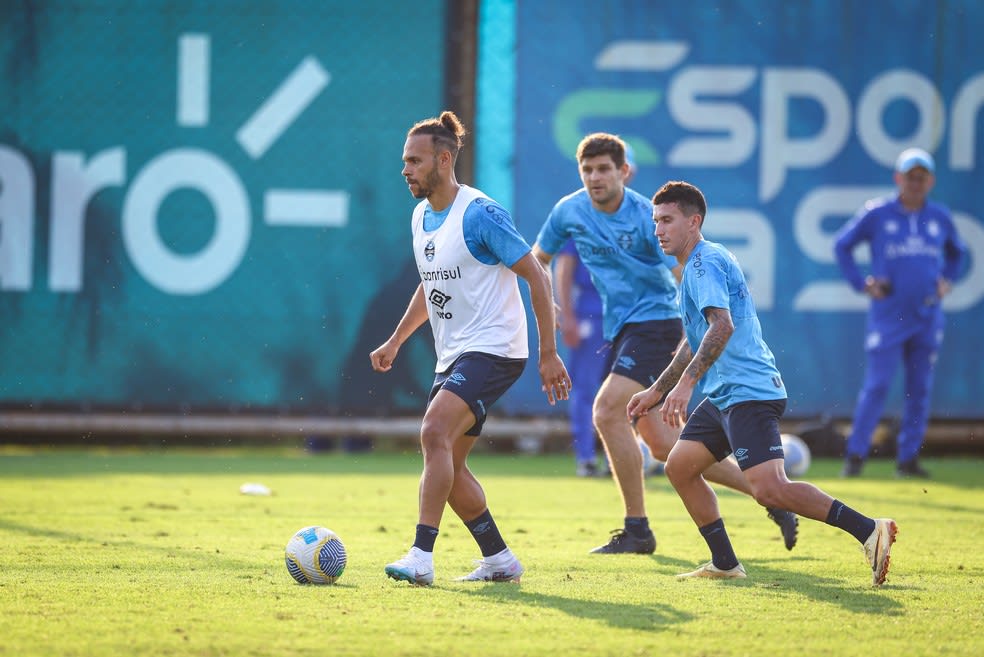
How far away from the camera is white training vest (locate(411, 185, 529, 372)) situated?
648 cm

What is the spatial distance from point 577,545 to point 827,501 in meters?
1.99

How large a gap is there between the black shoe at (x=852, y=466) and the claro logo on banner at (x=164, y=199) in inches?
223

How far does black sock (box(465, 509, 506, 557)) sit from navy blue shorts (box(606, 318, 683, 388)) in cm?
169

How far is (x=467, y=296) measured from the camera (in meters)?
6.50

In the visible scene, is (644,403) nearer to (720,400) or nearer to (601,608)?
(720,400)

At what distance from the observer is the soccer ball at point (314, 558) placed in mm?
6172

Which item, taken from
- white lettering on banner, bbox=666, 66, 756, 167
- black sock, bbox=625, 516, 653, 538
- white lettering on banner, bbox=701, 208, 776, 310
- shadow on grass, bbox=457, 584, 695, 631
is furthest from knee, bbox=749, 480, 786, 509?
white lettering on banner, bbox=666, 66, 756, 167

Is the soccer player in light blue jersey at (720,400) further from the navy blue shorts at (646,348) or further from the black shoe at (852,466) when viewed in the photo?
the black shoe at (852,466)

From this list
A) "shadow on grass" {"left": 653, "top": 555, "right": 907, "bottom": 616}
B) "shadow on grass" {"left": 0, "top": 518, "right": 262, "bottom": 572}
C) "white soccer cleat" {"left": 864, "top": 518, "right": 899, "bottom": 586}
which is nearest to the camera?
"shadow on grass" {"left": 653, "top": 555, "right": 907, "bottom": 616}

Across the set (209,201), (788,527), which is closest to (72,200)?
(209,201)

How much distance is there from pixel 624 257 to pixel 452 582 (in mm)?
2438

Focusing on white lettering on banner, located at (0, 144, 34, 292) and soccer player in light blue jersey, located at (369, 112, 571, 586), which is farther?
white lettering on banner, located at (0, 144, 34, 292)

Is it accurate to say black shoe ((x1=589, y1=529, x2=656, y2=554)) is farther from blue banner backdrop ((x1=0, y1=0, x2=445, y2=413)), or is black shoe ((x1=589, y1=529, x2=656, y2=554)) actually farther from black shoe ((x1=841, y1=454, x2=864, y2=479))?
blue banner backdrop ((x1=0, y1=0, x2=445, y2=413))

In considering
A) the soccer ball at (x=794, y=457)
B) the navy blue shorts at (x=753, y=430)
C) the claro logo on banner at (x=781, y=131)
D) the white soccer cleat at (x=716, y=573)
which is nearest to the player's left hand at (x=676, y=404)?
the navy blue shorts at (x=753, y=430)
